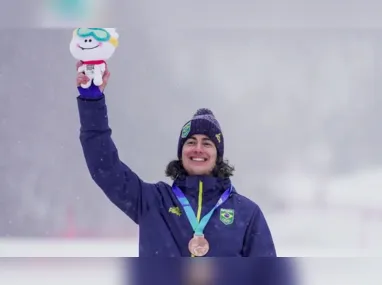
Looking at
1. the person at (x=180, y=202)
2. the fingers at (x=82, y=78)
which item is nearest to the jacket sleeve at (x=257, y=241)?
the person at (x=180, y=202)

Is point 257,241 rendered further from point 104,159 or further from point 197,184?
point 104,159

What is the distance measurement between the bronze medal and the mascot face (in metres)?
0.59

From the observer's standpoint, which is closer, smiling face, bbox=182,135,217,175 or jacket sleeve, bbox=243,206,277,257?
jacket sleeve, bbox=243,206,277,257

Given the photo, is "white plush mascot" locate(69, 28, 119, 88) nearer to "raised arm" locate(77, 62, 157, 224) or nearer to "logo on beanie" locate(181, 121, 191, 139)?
"raised arm" locate(77, 62, 157, 224)

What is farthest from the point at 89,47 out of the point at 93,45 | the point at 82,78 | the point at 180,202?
the point at 180,202

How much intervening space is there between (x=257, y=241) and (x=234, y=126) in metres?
2.59

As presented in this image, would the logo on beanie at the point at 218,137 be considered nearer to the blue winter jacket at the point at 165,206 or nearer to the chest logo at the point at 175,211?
the blue winter jacket at the point at 165,206

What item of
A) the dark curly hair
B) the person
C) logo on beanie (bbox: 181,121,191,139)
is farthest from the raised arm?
logo on beanie (bbox: 181,121,191,139)

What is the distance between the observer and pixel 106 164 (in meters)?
1.82

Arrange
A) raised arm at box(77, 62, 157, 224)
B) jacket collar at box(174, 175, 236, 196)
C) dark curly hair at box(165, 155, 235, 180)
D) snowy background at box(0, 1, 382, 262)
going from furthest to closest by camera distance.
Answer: snowy background at box(0, 1, 382, 262)
dark curly hair at box(165, 155, 235, 180)
jacket collar at box(174, 175, 236, 196)
raised arm at box(77, 62, 157, 224)

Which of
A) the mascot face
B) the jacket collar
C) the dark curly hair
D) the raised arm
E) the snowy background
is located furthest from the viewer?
the snowy background

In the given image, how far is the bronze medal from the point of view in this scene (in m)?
1.78

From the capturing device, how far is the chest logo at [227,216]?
6.23 ft

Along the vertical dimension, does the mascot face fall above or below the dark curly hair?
above
